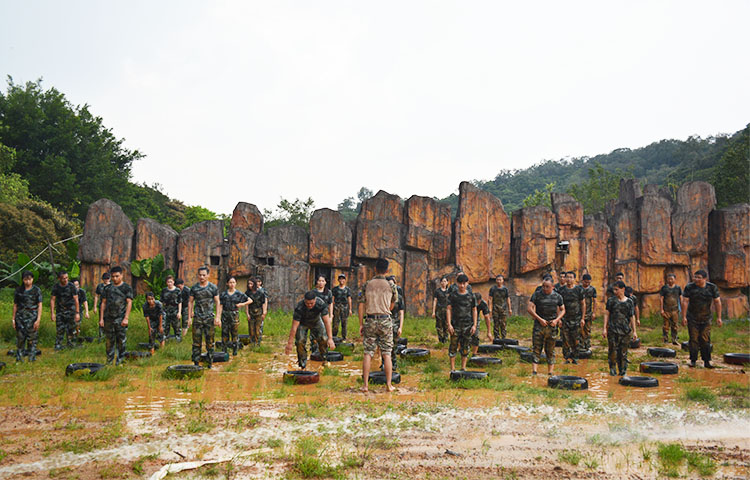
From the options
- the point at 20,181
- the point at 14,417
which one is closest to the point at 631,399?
the point at 14,417

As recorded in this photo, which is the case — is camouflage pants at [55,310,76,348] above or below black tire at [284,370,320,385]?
above

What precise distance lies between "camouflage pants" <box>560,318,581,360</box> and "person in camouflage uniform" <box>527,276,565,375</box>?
180 centimetres

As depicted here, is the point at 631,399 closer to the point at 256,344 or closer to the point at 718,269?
the point at 256,344

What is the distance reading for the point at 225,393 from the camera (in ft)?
25.0

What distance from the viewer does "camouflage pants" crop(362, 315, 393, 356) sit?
25.4 ft

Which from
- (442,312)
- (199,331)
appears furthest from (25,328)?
(442,312)

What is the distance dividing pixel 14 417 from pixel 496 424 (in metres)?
5.84

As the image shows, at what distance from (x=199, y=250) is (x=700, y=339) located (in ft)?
51.6

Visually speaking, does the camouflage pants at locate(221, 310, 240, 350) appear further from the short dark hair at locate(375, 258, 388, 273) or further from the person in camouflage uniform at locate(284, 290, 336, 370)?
the short dark hair at locate(375, 258, 388, 273)

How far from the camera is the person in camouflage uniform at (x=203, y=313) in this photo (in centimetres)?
948

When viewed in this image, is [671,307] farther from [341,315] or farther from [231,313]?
[231,313]

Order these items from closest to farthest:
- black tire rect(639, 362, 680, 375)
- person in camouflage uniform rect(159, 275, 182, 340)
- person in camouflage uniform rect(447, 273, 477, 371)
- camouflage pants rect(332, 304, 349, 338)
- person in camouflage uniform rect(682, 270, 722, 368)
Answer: person in camouflage uniform rect(447, 273, 477, 371) < black tire rect(639, 362, 680, 375) < person in camouflage uniform rect(682, 270, 722, 368) < person in camouflage uniform rect(159, 275, 182, 340) < camouflage pants rect(332, 304, 349, 338)

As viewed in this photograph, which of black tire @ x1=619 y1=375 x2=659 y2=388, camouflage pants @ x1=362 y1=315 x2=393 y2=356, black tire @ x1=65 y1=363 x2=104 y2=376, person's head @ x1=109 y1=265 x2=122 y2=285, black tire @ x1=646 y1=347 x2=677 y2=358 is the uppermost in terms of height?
person's head @ x1=109 y1=265 x2=122 y2=285

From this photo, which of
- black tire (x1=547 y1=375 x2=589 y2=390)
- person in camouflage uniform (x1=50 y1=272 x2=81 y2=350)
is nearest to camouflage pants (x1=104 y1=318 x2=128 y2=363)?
person in camouflage uniform (x1=50 y1=272 x2=81 y2=350)
